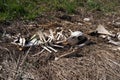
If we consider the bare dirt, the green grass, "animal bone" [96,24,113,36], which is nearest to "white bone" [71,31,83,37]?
the bare dirt

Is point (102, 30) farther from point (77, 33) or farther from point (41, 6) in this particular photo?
point (41, 6)

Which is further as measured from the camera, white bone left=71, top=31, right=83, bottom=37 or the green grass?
the green grass

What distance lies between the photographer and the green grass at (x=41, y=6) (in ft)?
16.3

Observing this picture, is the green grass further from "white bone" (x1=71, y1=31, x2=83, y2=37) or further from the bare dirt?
"white bone" (x1=71, y1=31, x2=83, y2=37)

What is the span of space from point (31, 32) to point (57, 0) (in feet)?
4.36

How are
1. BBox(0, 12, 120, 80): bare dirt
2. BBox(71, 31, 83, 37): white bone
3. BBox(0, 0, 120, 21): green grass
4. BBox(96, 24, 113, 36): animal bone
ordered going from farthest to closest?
BBox(0, 0, 120, 21): green grass → BBox(96, 24, 113, 36): animal bone → BBox(71, 31, 83, 37): white bone → BBox(0, 12, 120, 80): bare dirt

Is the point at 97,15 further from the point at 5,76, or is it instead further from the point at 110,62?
the point at 5,76

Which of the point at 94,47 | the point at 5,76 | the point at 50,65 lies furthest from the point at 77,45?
the point at 5,76

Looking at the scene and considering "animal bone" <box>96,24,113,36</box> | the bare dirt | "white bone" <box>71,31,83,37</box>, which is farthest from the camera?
"animal bone" <box>96,24,113,36</box>

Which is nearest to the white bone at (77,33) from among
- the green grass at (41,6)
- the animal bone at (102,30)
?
the animal bone at (102,30)

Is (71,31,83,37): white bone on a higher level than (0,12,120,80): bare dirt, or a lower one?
higher

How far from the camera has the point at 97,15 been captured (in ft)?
17.9

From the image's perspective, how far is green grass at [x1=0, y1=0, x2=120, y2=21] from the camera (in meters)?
4.96

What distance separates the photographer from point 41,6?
5.37 m
